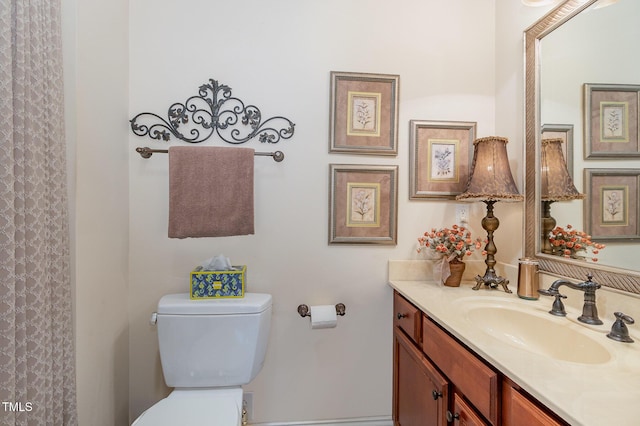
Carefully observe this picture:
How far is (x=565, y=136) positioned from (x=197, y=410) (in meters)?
1.81

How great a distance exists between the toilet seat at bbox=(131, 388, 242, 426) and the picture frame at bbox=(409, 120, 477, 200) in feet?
4.17

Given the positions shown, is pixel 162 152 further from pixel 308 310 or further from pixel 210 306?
pixel 308 310

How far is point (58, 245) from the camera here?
0.86 metres

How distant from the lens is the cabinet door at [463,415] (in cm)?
84

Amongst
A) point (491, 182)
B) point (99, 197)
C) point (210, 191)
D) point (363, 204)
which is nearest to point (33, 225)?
point (99, 197)

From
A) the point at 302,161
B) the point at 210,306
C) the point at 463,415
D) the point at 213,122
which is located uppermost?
the point at 213,122

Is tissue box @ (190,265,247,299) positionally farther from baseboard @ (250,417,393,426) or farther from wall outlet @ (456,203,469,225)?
wall outlet @ (456,203,469,225)

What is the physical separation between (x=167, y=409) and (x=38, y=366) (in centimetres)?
50

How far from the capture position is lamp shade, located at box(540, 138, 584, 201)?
1.17 metres

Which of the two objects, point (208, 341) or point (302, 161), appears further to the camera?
point (302, 161)

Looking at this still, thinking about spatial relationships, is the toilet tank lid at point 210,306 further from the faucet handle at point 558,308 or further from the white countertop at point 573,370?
the faucet handle at point 558,308

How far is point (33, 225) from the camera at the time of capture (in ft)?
2.51

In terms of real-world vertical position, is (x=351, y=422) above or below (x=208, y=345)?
below

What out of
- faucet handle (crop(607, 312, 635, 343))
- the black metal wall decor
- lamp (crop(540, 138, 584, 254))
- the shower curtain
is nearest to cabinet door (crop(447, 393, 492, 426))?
faucet handle (crop(607, 312, 635, 343))
